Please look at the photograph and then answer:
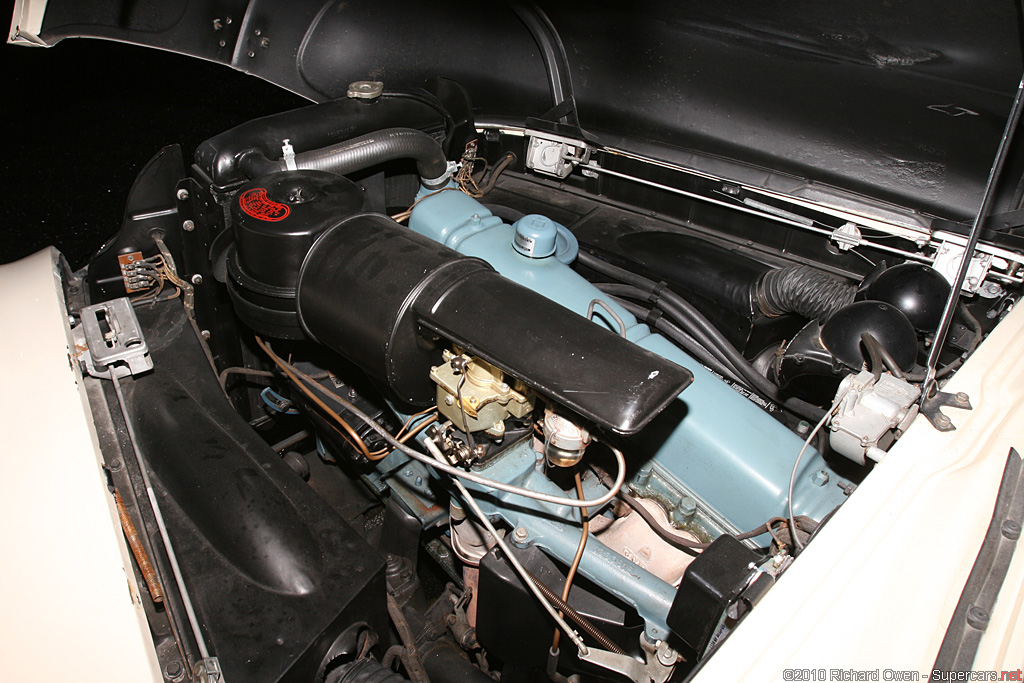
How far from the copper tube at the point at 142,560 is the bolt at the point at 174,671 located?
131 mm

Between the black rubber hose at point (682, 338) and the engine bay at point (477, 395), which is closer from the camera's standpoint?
the engine bay at point (477, 395)

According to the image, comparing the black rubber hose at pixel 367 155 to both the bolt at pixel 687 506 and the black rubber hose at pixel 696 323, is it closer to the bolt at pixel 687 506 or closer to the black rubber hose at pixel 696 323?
the black rubber hose at pixel 696 323

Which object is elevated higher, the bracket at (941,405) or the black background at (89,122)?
the bracket at (941,405)

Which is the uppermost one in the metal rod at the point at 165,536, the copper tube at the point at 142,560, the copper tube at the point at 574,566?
the copper tube at the point at 574,566

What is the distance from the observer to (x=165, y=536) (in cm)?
100

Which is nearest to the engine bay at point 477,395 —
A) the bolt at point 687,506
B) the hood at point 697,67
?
the bolt at point 687,506

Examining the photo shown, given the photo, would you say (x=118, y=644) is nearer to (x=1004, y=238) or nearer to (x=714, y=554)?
(x=714, y=554)

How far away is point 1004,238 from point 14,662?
2122 millimetres

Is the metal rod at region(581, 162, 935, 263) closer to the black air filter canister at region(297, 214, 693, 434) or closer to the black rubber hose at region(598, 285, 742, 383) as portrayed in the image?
the black rubber hose at region(598, 285, 742, 383)

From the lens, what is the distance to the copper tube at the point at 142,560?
97 centimetres

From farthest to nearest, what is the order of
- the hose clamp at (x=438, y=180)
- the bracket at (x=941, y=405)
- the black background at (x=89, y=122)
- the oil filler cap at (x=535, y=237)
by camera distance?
1. the black background at (x=89, y=122)
2. the hose clamp at (x=438, y=180)
3. the oil filler cap at (x=535, y=237)
4. the bracket at (x=941, y=405)

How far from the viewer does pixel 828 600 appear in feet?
2.64

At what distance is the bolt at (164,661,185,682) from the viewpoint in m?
0.85

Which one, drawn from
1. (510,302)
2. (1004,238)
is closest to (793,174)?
(1004,238)
